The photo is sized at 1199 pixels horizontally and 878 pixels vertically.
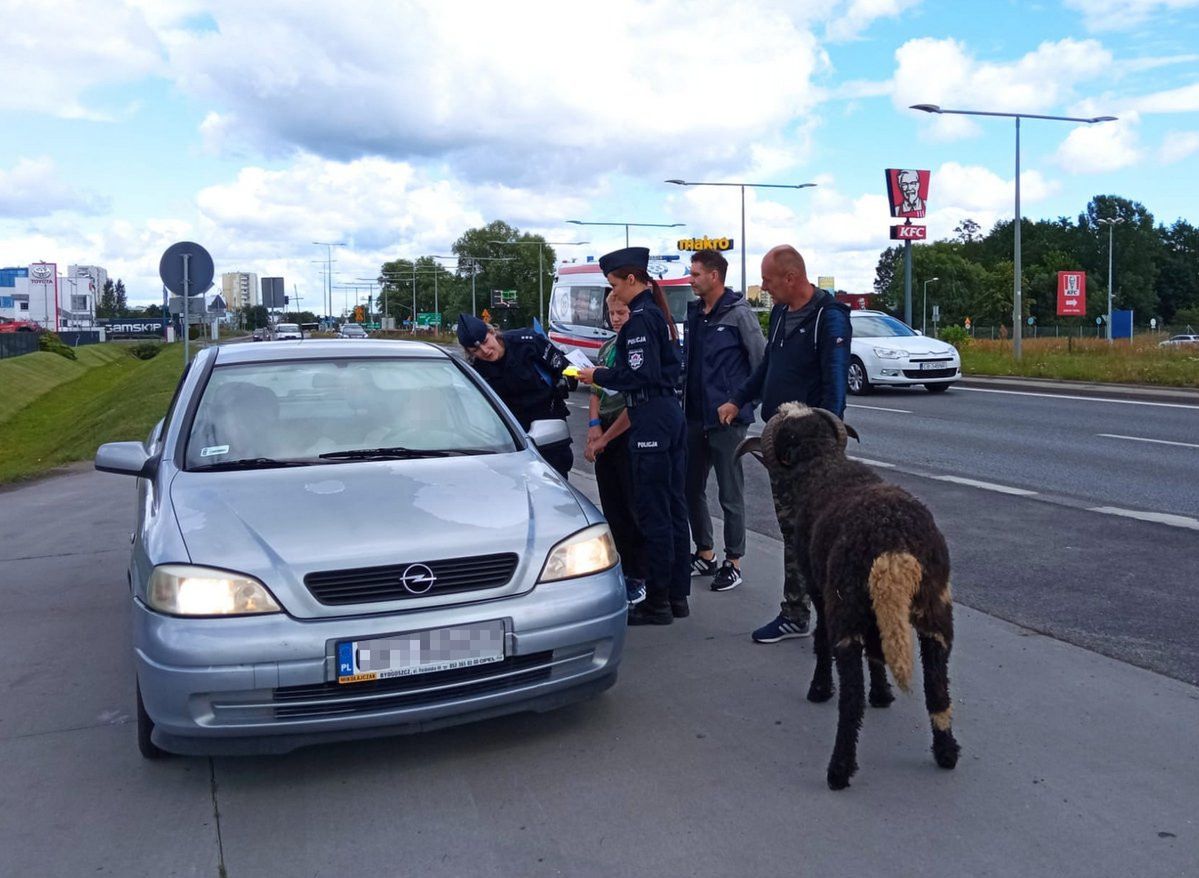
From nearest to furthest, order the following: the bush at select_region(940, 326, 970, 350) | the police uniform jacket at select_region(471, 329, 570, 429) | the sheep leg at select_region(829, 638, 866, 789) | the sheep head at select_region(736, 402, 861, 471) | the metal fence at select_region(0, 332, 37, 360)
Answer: the sheep leg at select_region(829, 638, 866, 789)
the sheep head at select_region(736, 402, 861, 471)
the police uniform jacket at select_region(471, 329, 570, 429)
the bush at select_region(940, 326, 970, 350)
the metal fence at select_region(0, 332, 37, 360)

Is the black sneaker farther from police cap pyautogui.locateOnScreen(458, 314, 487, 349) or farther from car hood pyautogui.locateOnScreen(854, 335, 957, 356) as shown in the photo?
car hood pyautogui.locateOnScreen(854, 335, 957, 356)

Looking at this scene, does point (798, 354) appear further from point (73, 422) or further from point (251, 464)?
point (73, 422)

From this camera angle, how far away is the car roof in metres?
5.57

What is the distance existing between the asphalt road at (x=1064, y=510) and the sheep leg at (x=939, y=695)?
1.52 meters

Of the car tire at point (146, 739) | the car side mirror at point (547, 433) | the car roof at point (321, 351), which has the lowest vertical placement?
the car tire at point (146, 739)

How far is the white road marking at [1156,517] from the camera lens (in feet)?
26.4

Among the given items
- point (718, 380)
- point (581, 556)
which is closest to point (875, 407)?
point (718, 380)

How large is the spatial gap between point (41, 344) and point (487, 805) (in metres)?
46.5

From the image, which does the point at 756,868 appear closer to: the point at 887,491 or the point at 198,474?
the point at 887,491

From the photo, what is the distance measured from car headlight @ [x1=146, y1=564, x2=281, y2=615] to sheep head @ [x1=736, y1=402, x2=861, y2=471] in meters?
2.18

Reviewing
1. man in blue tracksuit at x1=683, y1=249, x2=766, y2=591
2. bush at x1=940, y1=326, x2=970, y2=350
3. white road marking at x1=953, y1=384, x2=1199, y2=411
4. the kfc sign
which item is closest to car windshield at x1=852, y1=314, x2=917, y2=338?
white road marking at x1=953, y1=384, x2=1199, y2=411

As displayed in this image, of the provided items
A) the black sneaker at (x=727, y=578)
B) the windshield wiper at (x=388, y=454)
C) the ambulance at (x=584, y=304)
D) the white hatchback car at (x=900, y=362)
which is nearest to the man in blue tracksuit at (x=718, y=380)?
the black sneaker at (x=727, y=578)

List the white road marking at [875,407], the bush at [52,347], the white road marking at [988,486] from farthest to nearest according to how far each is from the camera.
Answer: the bush at [52,347] < the white road marking at [875,407] < the white road marking at [988,486]

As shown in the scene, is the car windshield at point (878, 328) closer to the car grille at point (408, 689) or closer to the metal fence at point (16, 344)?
the car grille at point (408, 689)
